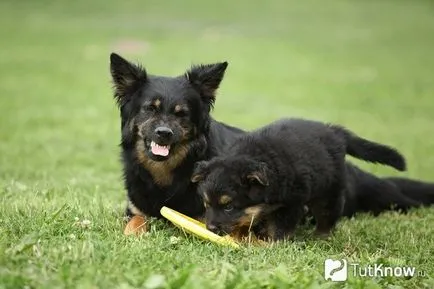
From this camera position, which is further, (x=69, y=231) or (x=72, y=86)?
(x=72, y=86)

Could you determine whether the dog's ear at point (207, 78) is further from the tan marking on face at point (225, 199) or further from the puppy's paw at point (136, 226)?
the puppy's paw at point (136, 226)

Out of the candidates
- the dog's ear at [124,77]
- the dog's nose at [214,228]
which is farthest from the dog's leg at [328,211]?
the dog's ear at [124,77]

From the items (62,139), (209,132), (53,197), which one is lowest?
(62,139)

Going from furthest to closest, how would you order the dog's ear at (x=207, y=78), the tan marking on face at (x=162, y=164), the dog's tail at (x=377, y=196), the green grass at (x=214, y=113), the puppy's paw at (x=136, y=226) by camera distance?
the dog's tail at (x=377, y=196) → the dog's ear at (x=207, y=78) → the tan marking on face at (x=162, y=164) → the puppy's paw at (x=136, y=226) → the green grass at (x=214, y=113)

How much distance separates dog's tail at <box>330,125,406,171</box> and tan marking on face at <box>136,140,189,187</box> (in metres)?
1.74

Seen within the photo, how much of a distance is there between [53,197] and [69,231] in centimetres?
195

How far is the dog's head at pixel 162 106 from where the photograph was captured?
20.8ft

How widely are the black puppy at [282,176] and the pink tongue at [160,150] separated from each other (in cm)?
44

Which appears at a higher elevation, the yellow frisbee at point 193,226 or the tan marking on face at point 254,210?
the tan marking on face at point 254,210

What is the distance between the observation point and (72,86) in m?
22.4

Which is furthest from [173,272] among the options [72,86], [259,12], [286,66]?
[259,12]

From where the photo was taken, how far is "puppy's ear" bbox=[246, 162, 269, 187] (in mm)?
5844

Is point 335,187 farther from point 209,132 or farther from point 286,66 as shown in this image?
→ point 286,66

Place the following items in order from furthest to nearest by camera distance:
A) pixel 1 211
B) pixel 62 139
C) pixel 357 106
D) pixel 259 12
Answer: pixel 259 12 < pixel 357 106 < pixel 62 139 < pixel 1 211
